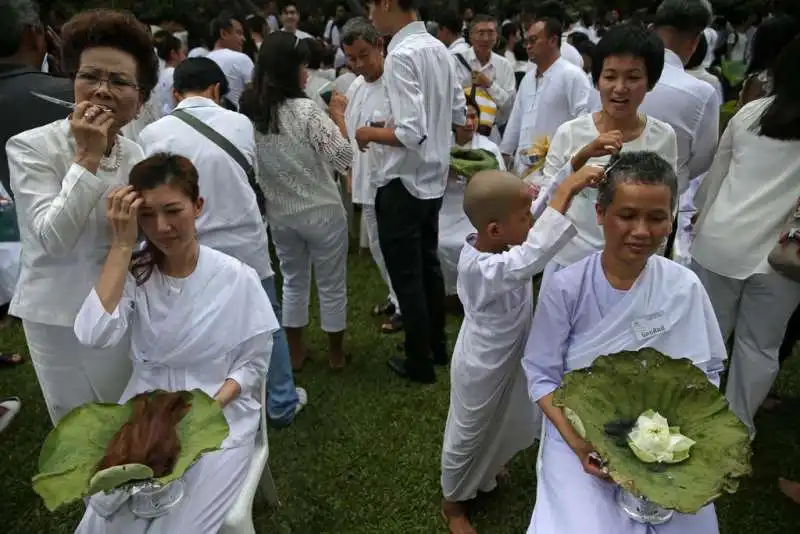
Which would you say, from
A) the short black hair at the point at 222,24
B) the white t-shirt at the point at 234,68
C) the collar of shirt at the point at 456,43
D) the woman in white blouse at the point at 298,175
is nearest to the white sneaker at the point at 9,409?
the woman in white blouse at the point at 298,175

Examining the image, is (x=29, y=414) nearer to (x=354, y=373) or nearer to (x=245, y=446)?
(x=354, y=373)

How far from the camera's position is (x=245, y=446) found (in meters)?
2.15

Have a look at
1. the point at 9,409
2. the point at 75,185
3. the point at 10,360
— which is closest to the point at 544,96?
the point at 75,185

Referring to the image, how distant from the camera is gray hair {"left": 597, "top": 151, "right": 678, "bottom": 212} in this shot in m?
1.91

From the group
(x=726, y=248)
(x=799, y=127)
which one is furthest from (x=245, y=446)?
(x=799, y=127)

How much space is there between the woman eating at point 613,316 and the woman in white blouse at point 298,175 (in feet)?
5.16

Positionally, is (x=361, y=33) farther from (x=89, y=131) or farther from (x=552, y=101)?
(x=89, y=131)

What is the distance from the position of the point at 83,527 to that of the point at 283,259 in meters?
1.92

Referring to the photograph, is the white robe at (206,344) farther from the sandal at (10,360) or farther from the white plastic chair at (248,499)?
the sandal at (10,360)

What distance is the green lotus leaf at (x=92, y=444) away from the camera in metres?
1.66

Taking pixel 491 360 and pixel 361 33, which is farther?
pixel 361 33

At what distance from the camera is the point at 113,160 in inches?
82.4

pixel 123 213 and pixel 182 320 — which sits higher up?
pixel 123 213

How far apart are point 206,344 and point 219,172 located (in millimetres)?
915
